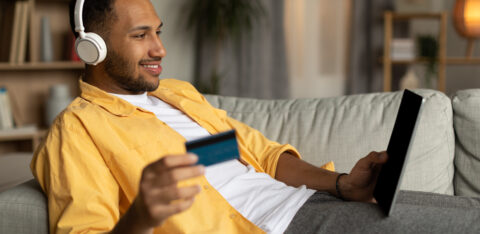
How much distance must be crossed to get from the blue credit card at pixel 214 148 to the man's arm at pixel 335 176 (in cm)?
47

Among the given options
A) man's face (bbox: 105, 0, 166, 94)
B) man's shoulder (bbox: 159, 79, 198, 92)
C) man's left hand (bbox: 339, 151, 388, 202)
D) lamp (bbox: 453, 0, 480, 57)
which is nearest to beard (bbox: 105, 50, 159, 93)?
man's face (bbox: 105, 0, 166, 94)

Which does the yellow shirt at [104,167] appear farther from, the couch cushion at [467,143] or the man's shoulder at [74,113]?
the couch cushion at [467,143]

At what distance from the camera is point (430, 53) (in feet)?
13.7

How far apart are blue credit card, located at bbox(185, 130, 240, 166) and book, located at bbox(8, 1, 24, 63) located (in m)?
2.59

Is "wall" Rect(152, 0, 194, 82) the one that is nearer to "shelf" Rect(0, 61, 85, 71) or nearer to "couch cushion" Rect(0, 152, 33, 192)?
"shelf" Rect(0, 61, 85, 71)

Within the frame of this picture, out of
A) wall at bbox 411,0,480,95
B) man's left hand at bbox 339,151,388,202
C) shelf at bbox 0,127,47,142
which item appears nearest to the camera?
man's left hand at bbox 339,151,388,202

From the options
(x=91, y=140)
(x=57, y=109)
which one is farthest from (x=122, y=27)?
(x=57, y=109)

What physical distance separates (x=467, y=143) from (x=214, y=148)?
1113 millimetres

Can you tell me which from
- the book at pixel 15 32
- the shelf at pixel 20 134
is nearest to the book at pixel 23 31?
the book at pixel 15 32

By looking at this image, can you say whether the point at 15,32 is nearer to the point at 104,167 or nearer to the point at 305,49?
the point at 104,167

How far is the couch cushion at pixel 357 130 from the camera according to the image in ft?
5.11

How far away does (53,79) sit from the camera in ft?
10.7

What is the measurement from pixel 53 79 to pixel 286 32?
2029mm

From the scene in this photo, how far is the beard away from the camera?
50.8 inches
